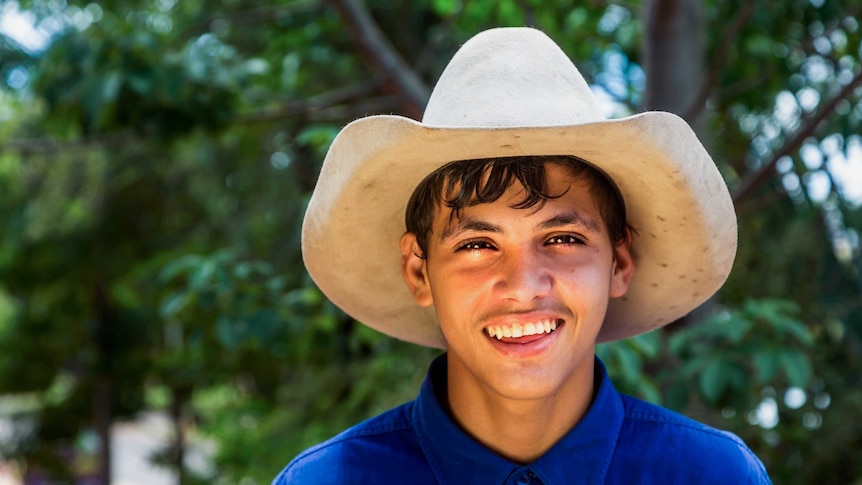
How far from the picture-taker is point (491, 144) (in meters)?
1.64

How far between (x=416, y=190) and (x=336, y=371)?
13.4 ft

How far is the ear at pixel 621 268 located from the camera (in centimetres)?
194

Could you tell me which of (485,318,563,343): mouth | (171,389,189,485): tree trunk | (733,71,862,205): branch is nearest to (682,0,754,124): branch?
(733,71,862,205): branch

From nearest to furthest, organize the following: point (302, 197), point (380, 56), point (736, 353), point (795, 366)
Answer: point (795, 366), point (736, 353), point (380, 56), point (302, 197)

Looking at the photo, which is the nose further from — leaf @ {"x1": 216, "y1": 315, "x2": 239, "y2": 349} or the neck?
leaf @ {"x1": 216, "y1": 315, "x2": 239, "y2": 349}

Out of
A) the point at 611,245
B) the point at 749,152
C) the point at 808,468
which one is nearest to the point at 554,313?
the point at 611,245

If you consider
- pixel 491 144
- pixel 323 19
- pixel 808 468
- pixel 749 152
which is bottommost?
pixel 808 468

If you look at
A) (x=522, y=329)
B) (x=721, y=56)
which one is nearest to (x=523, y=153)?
(x=522, y=329)

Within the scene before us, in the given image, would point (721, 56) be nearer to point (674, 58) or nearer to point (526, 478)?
point (674, 58)

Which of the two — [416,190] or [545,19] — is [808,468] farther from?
[416,190]

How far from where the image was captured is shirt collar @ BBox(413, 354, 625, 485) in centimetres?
175

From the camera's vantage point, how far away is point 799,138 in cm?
358

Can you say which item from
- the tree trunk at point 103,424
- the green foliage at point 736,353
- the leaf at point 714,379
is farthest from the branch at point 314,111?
the tree trunk at point 103,424

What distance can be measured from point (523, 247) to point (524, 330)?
133 mm
